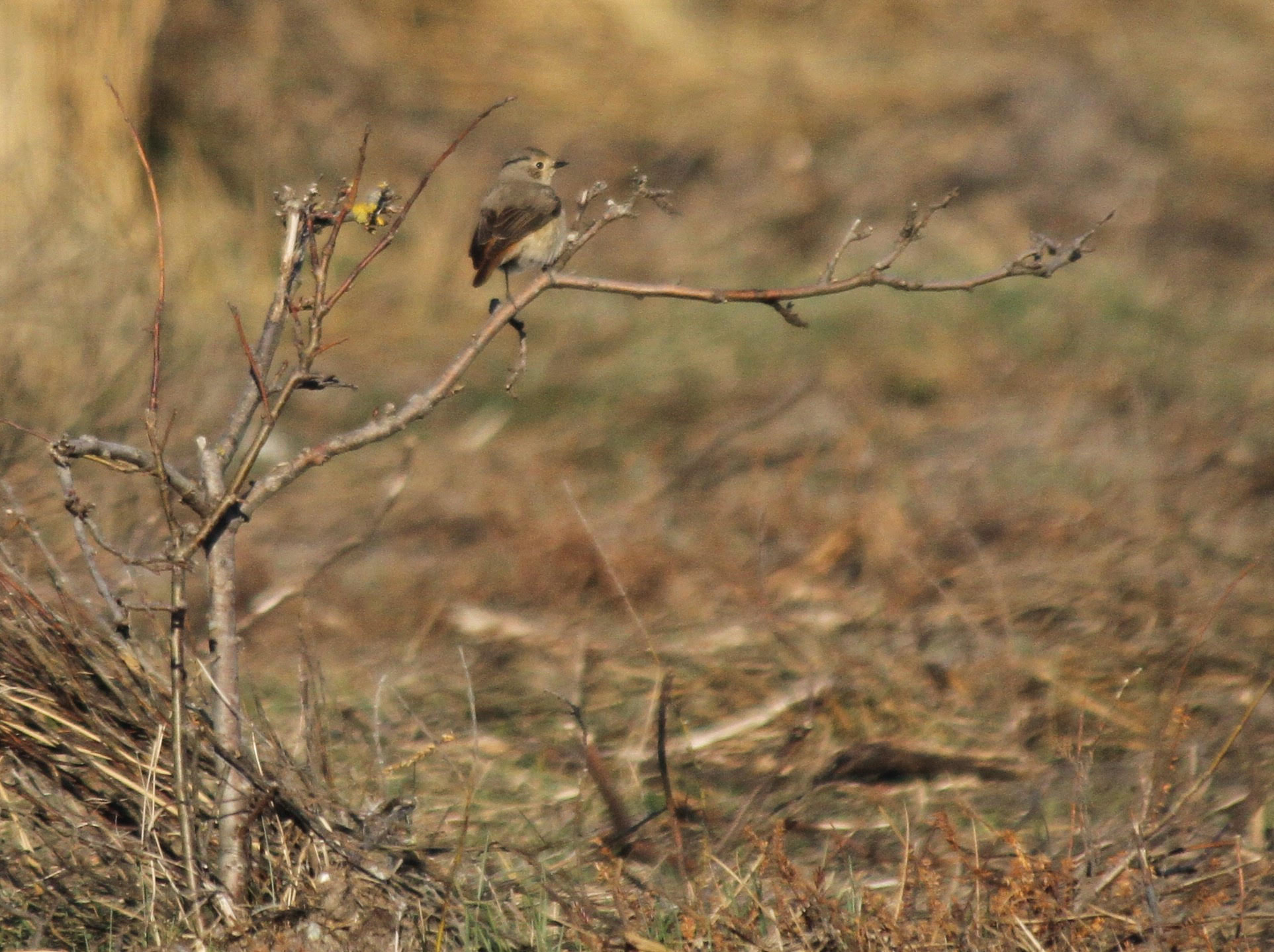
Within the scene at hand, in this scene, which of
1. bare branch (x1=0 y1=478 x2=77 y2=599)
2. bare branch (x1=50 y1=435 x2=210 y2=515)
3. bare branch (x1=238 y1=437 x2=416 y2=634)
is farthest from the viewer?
bare branch (x1=238 y1=437 x2=416 y2=634)

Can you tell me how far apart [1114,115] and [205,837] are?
9.49 m

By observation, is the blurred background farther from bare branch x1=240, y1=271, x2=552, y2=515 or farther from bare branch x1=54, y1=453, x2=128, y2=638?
bare branch x1=54, y1=453, x2=128, y2=638

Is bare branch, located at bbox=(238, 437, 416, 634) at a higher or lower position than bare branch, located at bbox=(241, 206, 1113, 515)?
lower

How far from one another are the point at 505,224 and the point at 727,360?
372 cm

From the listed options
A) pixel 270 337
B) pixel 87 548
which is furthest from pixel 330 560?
pixel 270 337

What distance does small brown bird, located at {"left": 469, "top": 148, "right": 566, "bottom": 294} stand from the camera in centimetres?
493

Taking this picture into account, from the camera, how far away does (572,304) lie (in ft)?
31.8

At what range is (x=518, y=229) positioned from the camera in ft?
16.1

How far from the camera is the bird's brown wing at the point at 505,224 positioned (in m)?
4.91

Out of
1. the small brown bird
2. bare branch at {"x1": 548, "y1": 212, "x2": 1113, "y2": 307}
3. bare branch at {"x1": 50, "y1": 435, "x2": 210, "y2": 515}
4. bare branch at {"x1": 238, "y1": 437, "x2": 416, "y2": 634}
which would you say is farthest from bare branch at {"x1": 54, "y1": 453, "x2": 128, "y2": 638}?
the small brown bird

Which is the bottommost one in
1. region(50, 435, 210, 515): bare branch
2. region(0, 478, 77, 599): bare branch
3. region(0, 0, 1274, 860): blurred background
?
region(0, 0, 1274, 860): blurred background

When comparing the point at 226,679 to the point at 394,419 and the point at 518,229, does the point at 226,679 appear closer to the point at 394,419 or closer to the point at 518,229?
the point at 394,419

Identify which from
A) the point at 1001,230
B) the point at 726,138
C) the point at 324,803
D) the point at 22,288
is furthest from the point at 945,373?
the point at 324,803

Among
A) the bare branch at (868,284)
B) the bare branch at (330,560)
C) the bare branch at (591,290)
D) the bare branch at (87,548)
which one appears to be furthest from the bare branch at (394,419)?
the bare branch at (330,560)
